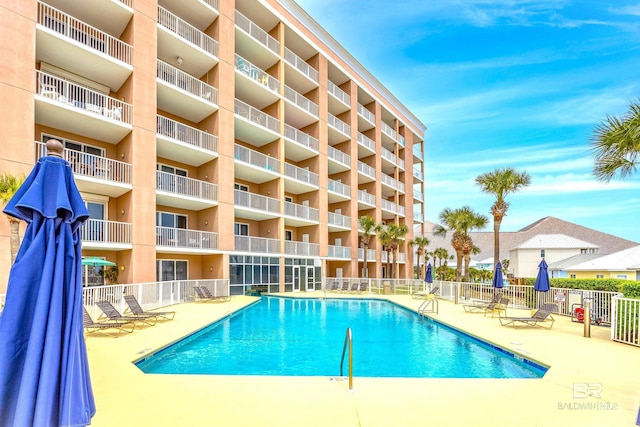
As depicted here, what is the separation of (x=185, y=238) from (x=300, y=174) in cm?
1050

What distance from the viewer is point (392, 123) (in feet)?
133

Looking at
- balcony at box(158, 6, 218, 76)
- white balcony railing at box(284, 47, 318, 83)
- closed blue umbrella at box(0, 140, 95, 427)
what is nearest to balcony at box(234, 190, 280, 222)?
balcony at box(158, 6, 218, 76)

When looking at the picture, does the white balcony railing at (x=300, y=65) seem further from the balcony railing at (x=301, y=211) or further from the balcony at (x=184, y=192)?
the balcony at (x=184, y=192)

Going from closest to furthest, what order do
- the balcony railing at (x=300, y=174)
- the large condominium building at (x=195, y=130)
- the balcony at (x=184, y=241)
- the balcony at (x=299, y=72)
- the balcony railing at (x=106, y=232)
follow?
1. the large condominium building at (x=195, y=130)
2. the balcony railing at (x=106, y=232)
3. the balcony at (x=184, y=241)
4. the balcony railing at (x=300, y=174)
5. the balcony at (x=299, y=72)

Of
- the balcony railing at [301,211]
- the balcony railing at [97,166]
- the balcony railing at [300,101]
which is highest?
the balcony railing at [300,101]

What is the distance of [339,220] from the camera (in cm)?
3052

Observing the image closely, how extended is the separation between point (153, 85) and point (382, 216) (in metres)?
25.8

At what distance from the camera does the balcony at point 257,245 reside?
22.5 metres

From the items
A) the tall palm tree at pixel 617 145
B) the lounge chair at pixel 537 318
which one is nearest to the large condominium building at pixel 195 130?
the lounge chair at pixel 537 318

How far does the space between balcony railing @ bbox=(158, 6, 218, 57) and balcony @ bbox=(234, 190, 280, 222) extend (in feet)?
27.4

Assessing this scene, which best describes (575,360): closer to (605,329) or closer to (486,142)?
(605,329)

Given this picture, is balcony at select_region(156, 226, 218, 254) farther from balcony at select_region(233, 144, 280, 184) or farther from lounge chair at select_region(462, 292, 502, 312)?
lounge chair at select_region(462, 292, 502, 312)

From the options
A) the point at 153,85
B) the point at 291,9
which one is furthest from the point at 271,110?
the point at 153,85

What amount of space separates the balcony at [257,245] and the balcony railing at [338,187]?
7482 mm
